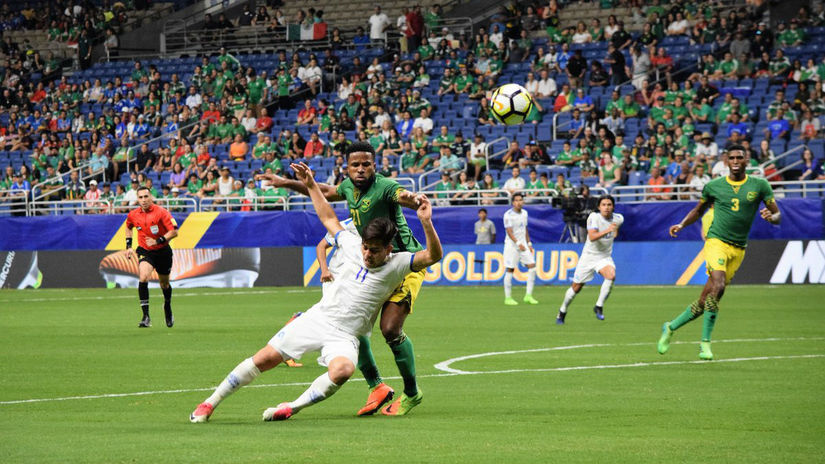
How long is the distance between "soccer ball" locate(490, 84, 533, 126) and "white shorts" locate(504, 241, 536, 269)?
703 centimetres

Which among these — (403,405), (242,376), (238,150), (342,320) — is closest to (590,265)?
(403,405)

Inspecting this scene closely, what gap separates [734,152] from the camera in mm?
14508

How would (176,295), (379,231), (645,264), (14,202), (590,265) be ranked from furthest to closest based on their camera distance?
1. (14,202)
2. (645,264)
3. (176,295)
4. (590,265)
5. (379,231)

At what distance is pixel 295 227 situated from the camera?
1300 inches

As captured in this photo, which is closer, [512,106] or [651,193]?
[512,106]

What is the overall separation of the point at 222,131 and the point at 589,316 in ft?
68.3

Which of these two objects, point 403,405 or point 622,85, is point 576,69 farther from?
point 403,405

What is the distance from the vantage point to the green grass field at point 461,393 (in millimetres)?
7844

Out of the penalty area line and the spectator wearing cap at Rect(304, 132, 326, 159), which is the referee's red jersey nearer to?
the penalty area line

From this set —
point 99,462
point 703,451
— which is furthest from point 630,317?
point 99,462

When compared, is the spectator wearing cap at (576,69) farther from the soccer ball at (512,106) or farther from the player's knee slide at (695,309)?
the player's knee slide at (695,309)

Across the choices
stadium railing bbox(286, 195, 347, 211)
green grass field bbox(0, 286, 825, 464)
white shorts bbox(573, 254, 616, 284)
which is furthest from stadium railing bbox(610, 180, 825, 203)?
stadium railing bbox(286, 195, 347, 211)

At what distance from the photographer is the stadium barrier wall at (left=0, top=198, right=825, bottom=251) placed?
28.8m

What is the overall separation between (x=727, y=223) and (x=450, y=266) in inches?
675
